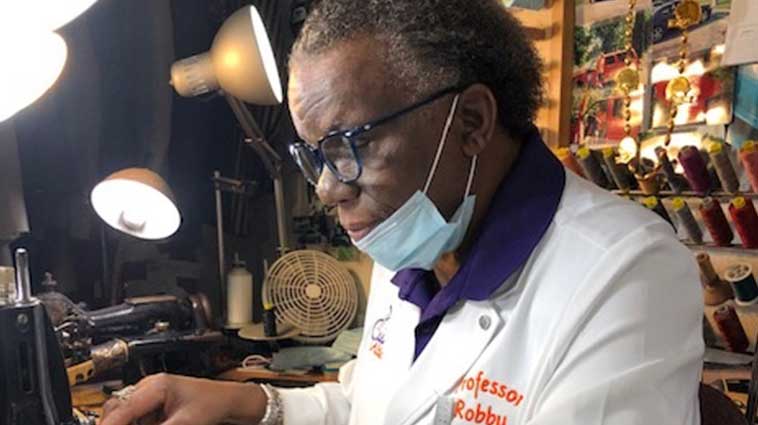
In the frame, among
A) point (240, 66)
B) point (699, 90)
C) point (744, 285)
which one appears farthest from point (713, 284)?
point (240, 66)

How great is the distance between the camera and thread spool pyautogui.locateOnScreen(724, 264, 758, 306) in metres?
1.27

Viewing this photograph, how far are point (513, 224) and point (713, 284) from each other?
69 centimetres

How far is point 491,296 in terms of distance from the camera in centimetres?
88

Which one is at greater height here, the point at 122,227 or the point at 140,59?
the point at 140,59

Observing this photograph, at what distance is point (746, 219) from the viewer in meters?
1.25

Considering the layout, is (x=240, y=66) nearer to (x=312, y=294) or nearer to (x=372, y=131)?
(x=312, y=294)

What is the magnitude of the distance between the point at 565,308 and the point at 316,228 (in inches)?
60.2

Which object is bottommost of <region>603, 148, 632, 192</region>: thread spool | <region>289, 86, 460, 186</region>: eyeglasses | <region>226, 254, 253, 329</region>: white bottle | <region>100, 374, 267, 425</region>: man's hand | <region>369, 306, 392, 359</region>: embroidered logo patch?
<region>226, 254, 253, 329</region>: white bottle

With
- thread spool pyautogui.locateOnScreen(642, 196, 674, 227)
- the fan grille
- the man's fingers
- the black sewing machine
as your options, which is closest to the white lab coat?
the man's fingers

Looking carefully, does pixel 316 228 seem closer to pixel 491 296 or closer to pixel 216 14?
pixel 216 14

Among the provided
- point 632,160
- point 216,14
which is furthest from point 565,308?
point 216,14

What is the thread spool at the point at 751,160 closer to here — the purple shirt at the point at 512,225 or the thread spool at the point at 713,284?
the thread spool at the point at 713,284

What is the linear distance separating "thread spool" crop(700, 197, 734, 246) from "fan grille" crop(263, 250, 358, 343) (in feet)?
3.50

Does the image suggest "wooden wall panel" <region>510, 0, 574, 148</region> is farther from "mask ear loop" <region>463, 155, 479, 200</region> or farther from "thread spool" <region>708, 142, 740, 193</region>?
"mask ear loop" <region>463, 155, 479, 200</region>
